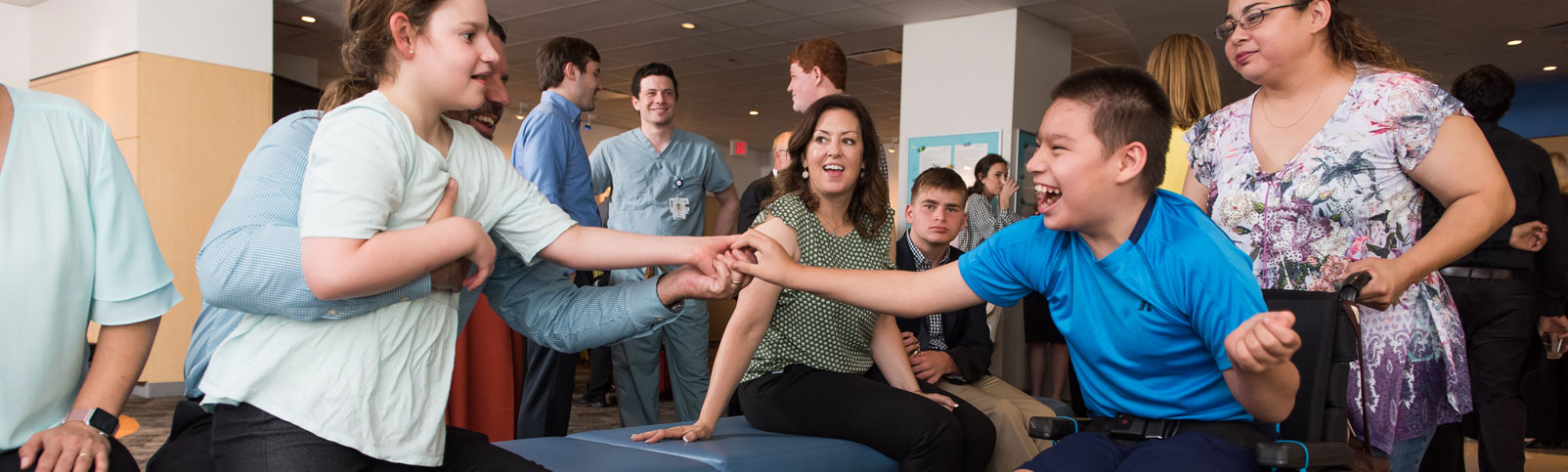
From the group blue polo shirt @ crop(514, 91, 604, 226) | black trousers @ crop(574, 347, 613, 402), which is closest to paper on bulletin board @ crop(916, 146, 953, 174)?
black trousers @ crop(574, 347, 613, 402)

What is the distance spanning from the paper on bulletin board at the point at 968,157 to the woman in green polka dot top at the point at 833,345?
4.65 m

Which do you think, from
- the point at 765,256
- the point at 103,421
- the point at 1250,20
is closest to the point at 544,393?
the point at 765,256

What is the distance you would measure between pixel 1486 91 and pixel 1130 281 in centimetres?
250

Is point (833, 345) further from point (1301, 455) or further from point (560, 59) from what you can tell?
point (560, 59)

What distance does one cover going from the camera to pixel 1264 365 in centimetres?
130

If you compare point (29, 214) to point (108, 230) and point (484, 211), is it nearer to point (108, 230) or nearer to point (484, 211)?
point (108, 230)

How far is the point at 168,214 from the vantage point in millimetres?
6266

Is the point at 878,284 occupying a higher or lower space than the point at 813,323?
higher

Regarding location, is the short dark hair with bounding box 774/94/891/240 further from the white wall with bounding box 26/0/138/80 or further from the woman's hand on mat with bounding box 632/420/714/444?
the white wall with bounding box 26/0/138/80

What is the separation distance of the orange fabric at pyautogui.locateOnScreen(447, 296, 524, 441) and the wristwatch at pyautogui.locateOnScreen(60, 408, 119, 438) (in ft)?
4.63

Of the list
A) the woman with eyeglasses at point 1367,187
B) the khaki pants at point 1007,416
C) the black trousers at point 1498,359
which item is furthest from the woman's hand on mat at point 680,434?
the black trousers at point 1498,359

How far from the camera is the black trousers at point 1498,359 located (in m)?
2.77

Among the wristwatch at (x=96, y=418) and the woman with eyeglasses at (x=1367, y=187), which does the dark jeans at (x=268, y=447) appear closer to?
the wristwatch at (x=96, y=418)

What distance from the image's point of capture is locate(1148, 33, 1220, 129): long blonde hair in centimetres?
251
